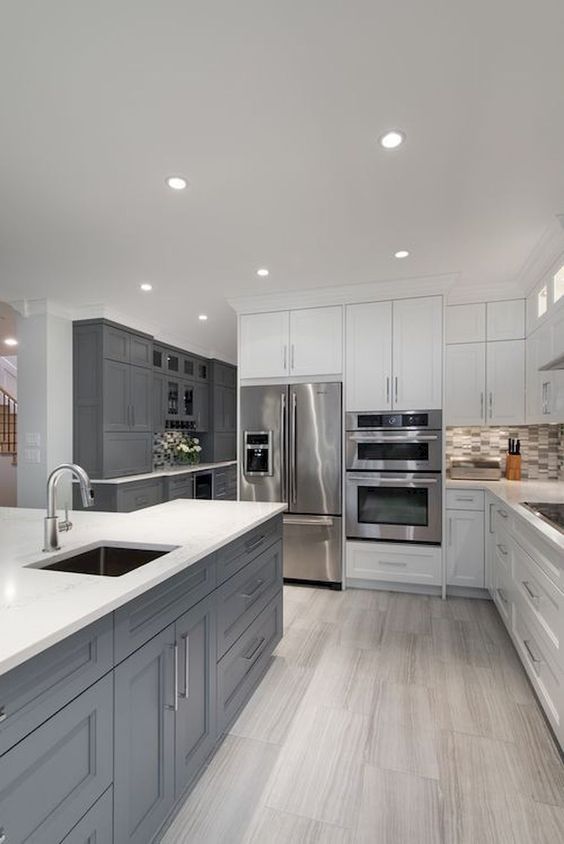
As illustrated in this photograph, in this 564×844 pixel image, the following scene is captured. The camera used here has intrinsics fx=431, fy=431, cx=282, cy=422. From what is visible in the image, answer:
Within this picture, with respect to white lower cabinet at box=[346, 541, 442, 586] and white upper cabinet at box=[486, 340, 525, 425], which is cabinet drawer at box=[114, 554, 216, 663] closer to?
white lower cabinet at box=[346, 541, 442, 586]

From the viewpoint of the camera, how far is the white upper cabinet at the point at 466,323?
3.73m

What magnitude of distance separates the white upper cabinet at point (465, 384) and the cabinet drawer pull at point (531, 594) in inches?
66.0

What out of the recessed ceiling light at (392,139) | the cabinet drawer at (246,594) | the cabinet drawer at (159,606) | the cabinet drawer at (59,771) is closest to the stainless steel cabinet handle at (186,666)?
the cabinet drawer at (159,606)

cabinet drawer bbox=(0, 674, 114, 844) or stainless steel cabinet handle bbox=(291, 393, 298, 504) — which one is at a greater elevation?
stainless steel cabinet handle bbox=(291, 393, 298, 504)

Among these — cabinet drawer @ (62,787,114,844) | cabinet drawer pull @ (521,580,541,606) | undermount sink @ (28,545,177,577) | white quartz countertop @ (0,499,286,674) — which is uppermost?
white quartz countertop @ (0,499,286,674)

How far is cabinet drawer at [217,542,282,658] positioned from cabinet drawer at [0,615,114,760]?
726 mm

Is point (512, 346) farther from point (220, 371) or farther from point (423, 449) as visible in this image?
point (220, 371)

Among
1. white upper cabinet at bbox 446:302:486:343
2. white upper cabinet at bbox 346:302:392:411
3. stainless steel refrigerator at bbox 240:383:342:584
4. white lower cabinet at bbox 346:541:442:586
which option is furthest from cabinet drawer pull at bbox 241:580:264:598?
white upper cabinet at bbox 446:302:486:343

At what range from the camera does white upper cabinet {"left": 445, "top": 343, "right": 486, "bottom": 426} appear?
3730mm

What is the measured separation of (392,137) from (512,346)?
2440 mm

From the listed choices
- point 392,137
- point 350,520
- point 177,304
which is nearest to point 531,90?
point 392,137

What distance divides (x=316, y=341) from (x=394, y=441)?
110 centimetres

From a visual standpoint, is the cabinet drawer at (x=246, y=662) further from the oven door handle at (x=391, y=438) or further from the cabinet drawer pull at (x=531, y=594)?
the oven door handle at (x=391, y=438)

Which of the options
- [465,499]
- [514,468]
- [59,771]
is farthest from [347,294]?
[59,771]
